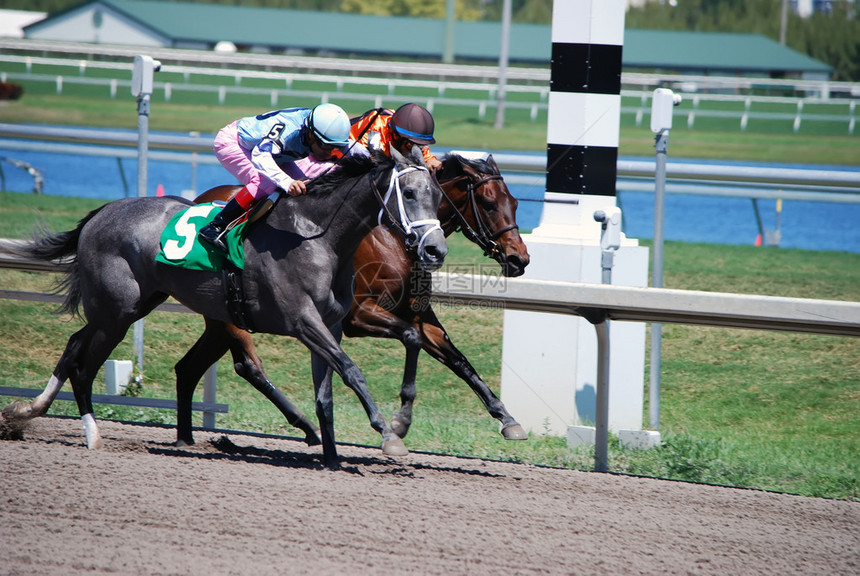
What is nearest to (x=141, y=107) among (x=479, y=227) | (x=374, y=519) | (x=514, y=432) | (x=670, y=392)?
(x=479, y=227)

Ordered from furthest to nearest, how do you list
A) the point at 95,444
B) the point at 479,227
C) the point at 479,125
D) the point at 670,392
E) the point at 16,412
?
the point at 479,125, the point at 670,392, the point at 479,227, the point at 16,412, the point at 95,444

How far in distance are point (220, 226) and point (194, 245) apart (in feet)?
0.47

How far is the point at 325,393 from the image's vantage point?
13.4ft

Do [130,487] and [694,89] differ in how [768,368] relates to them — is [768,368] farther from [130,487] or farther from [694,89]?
[694,89]

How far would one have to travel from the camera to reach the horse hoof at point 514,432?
13.9 feet

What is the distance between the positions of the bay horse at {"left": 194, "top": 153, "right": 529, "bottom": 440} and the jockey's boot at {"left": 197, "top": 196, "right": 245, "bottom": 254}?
641 millimetres

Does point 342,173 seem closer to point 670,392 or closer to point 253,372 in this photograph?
point 253,372

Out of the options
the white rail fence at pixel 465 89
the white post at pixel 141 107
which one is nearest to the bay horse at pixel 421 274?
the white post at pixel 141 107

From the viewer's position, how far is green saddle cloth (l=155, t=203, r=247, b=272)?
4.03m

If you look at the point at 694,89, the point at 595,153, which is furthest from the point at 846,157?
the point at 595,153

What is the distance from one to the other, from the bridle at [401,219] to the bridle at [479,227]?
0.61 metres

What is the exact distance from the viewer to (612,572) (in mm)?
2912

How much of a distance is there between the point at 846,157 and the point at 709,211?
7.02 m

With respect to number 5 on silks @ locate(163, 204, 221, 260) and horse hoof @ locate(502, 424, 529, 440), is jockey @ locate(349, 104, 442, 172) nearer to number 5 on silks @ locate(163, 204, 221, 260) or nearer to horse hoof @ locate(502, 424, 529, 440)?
number 5 on silks @ locate(163, 204, 221, 260)
